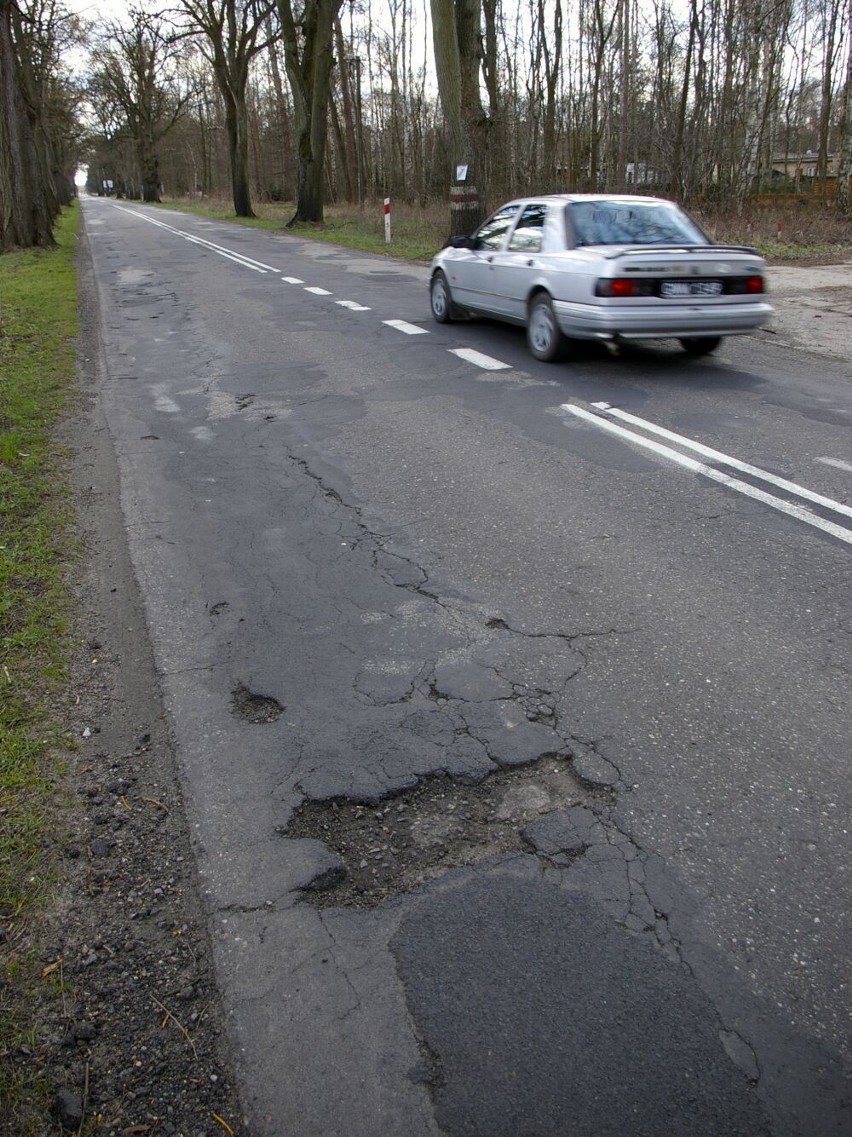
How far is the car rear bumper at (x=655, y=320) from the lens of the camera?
8.41m

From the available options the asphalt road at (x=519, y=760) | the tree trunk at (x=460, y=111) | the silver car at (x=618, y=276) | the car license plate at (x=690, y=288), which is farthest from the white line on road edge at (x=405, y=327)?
the tree trunk at (x=460, y=111)

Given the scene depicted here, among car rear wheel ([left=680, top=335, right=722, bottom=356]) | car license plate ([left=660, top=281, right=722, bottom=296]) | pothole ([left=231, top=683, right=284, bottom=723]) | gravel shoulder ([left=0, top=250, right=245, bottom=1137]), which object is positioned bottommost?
gravel shoulder ([left=0, top=250, right=245, bottom=1137])

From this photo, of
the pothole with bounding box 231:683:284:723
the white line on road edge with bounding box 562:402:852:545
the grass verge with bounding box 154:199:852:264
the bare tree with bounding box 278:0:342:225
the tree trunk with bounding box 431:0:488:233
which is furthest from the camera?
the bare tree with bounding box 278:0:342:225

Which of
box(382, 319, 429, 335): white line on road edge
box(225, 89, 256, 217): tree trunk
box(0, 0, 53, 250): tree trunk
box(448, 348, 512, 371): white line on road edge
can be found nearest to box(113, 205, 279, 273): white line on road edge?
box(0, 0, 53, 250): tree trunk

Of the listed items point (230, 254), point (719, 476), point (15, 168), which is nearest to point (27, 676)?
point (719, 476)

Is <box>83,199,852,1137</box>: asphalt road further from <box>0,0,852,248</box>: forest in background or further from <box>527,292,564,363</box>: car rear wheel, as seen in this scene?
<box>0,0,852,248</box>: forest in background

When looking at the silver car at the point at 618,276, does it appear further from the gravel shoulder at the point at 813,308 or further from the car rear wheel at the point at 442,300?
the gravel shoulder at the point at 813,308

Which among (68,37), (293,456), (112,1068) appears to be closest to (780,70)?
(68,37)

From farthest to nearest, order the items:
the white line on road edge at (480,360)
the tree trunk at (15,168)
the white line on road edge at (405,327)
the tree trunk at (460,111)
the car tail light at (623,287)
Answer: the tree trunk at (15,168), the tree trunk at (460,111), the white line on road edge at (405,327), the white line on road edge at (480,360), the car tail light at (623,287)

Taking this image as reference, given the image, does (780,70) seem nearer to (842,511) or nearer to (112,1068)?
(842,511)

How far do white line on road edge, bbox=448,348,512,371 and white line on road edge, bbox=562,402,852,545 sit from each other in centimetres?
182

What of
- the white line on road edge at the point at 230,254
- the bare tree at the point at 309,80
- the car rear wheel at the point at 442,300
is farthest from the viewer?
the bare tree at the point at 309,80

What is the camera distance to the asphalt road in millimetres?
2156

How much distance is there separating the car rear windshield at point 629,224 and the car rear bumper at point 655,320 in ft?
2.65
